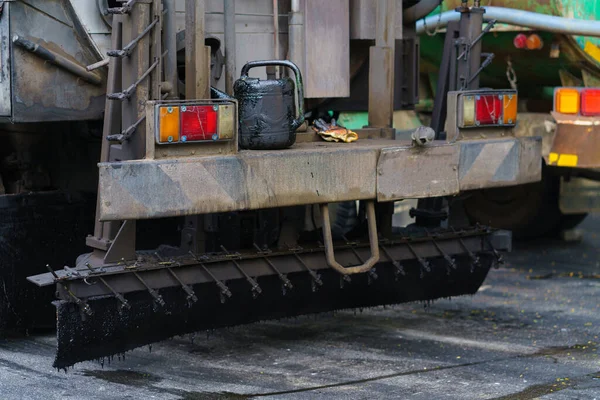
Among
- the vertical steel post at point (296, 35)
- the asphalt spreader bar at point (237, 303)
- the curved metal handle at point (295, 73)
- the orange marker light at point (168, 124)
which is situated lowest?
the asphalt spreader bar at point (237, 303)

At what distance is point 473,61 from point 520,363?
1582 mm

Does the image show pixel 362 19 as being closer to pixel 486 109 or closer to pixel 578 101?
pixel 486 109

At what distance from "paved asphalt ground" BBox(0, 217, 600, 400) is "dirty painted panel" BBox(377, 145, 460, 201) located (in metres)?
0.82

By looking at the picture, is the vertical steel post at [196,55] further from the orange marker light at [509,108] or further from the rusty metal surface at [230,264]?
the orange marker light at [509,108]

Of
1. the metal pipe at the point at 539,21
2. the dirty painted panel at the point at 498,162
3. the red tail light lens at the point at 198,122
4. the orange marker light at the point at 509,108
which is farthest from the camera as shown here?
the metal pipe at the point at 539,21

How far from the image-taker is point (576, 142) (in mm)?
6801

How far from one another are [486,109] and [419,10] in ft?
2.89

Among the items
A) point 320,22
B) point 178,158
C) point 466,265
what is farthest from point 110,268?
point 466,265

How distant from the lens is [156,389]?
501 centimetres

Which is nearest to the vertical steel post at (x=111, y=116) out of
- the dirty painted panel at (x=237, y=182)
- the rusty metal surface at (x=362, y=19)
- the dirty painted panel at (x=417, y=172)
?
the dirty painted panel at (x=237, y=182)

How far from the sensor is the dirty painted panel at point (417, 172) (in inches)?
204

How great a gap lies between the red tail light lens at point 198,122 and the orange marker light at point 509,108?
166cm

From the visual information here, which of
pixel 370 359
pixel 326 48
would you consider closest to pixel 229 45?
pixel 326 48

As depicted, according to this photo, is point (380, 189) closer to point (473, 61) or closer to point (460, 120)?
point (460, 120)
